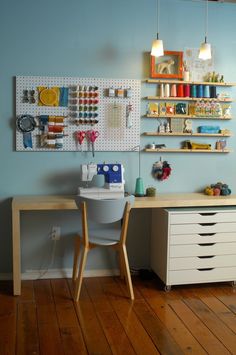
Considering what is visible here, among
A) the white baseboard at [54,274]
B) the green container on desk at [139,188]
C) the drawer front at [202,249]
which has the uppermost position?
the green container on desk at [139,188]

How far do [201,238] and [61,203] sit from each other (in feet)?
3.72

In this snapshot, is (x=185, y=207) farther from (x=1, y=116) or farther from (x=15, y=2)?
(x=15, y=2)

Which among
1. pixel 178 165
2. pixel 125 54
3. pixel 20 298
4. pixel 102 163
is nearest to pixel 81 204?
pixel 102 163

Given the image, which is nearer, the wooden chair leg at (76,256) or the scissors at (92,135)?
the wooden chair leg at (76,256)

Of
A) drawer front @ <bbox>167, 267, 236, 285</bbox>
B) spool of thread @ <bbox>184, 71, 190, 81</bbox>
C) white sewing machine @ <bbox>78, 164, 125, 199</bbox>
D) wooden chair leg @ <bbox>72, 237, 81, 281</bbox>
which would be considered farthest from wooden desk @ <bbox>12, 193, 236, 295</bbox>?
spool of thread @ <bbox>184, 71, 190, 81</bbox>

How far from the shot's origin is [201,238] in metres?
3.35

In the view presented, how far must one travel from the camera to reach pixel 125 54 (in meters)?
3.55

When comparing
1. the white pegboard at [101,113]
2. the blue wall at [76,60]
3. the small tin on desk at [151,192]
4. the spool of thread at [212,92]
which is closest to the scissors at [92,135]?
the white pegboard at [101,113]

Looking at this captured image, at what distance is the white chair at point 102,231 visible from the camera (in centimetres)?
300

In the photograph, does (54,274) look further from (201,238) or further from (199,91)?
(199,91)

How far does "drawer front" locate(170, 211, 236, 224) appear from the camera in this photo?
3.29m

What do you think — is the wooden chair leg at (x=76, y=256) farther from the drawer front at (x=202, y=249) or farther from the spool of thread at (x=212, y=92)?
the spool of thread at (x=212, y=92)

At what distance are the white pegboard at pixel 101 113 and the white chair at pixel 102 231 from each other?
666 mm

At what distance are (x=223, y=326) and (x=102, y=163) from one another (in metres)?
1.59
